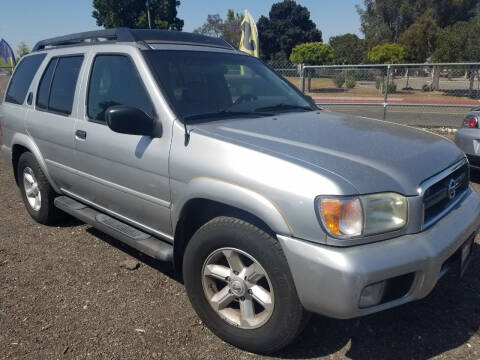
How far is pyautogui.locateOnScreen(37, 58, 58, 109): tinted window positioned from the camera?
13.2 feet

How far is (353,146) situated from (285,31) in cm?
6046

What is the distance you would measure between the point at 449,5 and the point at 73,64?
49.6 m

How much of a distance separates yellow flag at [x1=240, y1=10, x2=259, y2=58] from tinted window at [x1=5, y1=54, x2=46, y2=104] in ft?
36.1

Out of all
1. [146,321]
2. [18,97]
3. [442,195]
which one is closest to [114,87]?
[146,321]

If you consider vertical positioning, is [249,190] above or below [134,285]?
above

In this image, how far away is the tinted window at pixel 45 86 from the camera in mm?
4023

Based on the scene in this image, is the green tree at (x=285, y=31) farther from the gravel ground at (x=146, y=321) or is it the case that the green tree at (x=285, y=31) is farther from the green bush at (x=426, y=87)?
the gravel ground at (x=146, y=321)

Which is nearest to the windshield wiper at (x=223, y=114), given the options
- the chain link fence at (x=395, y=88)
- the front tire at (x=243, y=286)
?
the front tire at (x=243, y=286)

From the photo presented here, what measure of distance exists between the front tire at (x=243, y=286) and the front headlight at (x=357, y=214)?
1.07 ft

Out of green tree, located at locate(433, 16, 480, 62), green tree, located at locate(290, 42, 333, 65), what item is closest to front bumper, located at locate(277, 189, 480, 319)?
green tree, located at locate(433, 16, 480, 62)

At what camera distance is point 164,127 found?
271 centimetres

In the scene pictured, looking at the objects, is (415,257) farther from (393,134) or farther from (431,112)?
(431,112)

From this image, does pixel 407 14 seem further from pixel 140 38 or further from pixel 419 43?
pixel 140 38

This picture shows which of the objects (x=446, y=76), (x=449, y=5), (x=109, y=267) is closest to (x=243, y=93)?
(x=109, y=267)
